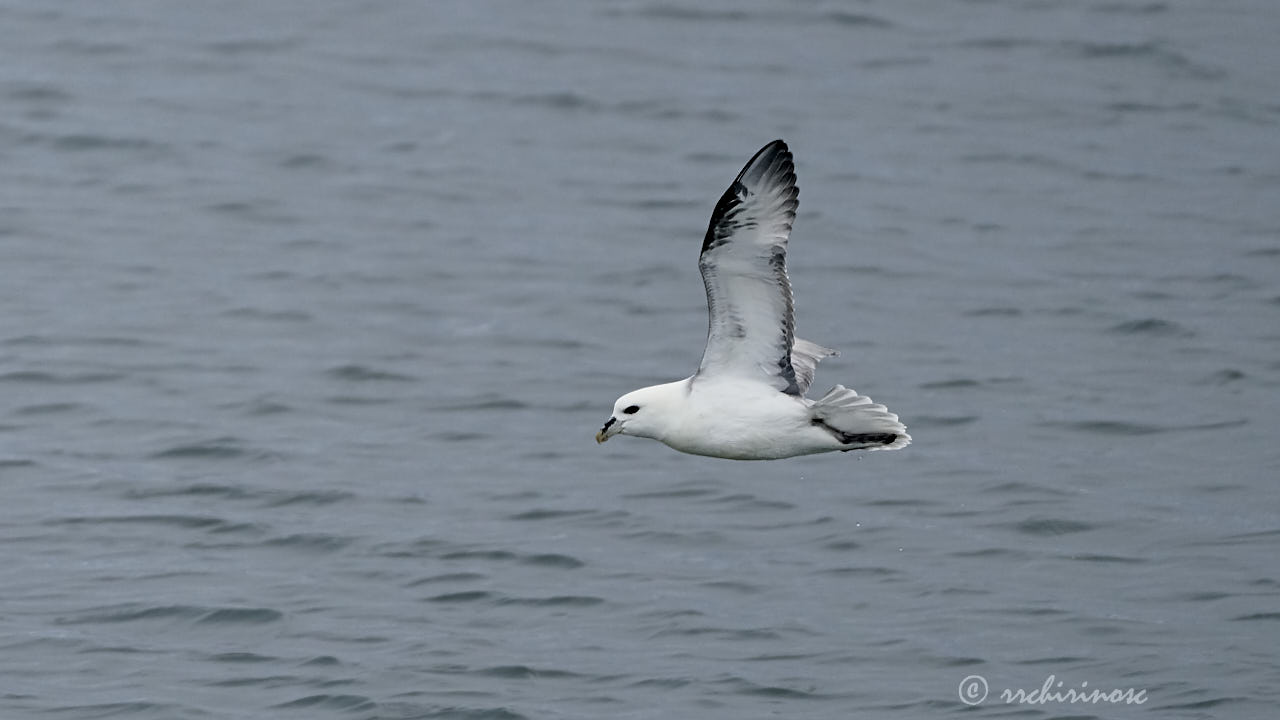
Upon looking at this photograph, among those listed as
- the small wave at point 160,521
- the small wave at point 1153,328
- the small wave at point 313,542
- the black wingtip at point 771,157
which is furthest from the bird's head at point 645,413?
the small wave at point 1153,328

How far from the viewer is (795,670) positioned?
12180 millimetres

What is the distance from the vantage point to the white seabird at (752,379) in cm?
970

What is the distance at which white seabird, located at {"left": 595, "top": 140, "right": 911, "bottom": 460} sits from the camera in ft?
31.8

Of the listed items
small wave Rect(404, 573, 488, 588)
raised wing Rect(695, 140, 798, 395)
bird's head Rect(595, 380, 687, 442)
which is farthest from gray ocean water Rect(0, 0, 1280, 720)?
raised wing Rect(695, 140, 798, 395)

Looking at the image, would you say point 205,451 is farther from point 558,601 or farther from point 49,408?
point 558,601

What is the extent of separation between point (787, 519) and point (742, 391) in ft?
13.8

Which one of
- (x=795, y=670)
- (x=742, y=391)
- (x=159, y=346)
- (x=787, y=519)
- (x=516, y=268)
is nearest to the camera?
(x=742, y=391)

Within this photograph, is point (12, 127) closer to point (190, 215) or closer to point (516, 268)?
point (190, 215)

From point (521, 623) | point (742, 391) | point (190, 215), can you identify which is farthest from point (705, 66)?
point (742, 391)

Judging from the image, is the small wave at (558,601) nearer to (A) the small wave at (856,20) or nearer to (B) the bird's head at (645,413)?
(B) the bird's head at (645,413)

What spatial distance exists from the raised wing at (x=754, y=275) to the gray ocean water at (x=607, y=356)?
245 cm

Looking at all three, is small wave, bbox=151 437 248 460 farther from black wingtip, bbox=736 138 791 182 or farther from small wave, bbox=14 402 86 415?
black wingtip, bbox=736 138 791 182

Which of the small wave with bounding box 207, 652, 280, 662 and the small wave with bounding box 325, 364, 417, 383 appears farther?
the small wave with bounding box 325, 364, 417, 383

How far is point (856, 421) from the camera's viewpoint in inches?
388
